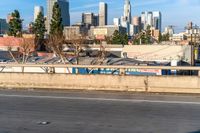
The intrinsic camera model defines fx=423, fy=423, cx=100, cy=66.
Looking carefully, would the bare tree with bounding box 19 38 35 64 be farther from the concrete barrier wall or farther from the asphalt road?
the asphalt road

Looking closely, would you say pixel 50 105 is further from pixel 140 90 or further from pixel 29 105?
pixel 140 90

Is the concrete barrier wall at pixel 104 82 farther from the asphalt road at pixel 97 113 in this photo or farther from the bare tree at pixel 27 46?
the bare tree at pixel 27 46

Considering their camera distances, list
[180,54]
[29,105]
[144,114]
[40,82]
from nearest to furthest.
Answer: [144,114] < [29,105] < [40,82] < [180,54]

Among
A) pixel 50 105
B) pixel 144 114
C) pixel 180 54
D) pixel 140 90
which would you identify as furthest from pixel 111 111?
pixel 180 54

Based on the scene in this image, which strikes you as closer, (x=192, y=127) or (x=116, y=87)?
(x=192, y=127)

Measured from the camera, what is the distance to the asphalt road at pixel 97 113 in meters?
9.48

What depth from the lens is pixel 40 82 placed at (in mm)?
17203

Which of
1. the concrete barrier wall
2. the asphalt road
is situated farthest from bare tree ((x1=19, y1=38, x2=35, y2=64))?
the asphalt road

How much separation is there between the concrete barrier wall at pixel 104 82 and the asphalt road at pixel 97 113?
2.23 ft

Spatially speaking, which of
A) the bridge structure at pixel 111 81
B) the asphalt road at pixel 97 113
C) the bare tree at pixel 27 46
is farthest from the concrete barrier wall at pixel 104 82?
the bare tree at pixel 27 46

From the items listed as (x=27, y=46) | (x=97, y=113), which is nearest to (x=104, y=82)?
(x=97, y=113)

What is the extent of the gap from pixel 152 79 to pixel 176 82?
2.94 ft

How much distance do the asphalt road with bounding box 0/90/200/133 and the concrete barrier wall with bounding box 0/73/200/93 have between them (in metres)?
0.68

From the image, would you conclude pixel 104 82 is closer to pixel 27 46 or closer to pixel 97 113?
pixel 97 113
